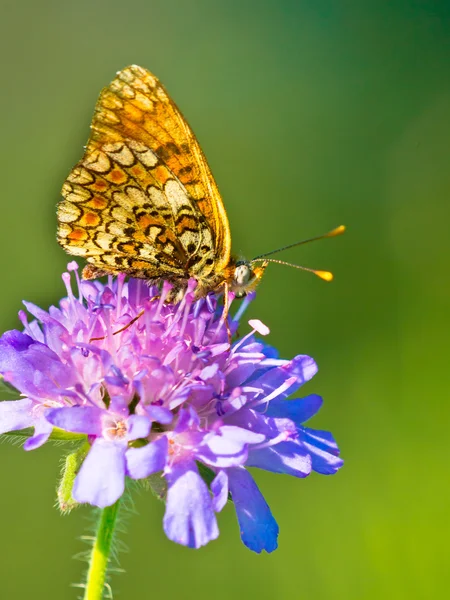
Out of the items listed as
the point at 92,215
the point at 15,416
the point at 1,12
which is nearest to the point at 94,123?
the point at 92,215

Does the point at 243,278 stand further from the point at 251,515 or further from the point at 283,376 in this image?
the point at 251,515

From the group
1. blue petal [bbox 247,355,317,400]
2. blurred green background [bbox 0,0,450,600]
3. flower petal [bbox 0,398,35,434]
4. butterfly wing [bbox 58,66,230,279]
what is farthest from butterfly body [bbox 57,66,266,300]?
blurred green background [bbox 0,0,450,600]

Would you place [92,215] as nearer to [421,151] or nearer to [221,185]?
[221,185]

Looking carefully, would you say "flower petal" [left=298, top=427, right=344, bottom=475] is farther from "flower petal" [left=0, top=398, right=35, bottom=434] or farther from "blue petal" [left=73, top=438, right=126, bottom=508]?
"flower petal" [left=0, top=398, right=35, bottom=434]

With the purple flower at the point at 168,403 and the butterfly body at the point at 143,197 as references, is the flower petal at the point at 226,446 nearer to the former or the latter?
the purple flower at the point at 168,403

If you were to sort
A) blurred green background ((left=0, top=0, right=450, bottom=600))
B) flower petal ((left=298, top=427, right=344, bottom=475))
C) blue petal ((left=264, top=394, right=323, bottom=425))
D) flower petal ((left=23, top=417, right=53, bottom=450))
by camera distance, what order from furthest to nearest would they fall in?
1. blurred green background ((left=0, top=0, right=450, bottom=600))
2. blue petal ((left=264, top=394, right=323, bottom=425))
3. flower petal ((left=298, top=427, right=344, bottom=475))
4. flower petal ((left=23, top=417, right=53, bottom=450))

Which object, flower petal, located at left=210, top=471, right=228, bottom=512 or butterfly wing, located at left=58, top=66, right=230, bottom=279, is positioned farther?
butterfly wing, located at left=58, top=66, right=230, bottom=279
